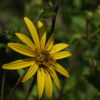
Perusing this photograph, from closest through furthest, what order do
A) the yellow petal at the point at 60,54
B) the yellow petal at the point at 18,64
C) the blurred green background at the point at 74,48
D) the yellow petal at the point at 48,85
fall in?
the yellow petal at the point at 18,64, the yellow petal at the point at 48,85, the yellow petal at the point at 60,54, the blurred green background at the point at 74,48

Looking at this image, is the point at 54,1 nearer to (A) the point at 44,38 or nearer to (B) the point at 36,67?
(A) the point at 44,38

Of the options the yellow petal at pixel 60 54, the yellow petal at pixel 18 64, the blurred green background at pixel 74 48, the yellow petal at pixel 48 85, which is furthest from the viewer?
the blurred green background at pixel 74 48

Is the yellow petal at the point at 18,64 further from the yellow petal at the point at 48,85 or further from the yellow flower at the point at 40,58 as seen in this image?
the yellow petal at the point at 48,85

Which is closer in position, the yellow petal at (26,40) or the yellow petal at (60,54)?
the yellow petal at (26,40)

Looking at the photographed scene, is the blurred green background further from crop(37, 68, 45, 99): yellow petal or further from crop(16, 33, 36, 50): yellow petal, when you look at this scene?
crop(37, 68, 45, 99): yellow petal

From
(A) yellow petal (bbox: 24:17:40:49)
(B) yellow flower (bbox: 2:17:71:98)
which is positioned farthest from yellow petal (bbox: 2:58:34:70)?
(A) yellow petal (bbox: 24:17:40:49)

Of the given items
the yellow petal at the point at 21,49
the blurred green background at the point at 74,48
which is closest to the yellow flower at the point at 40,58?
the yellow petal at the point at 21,49

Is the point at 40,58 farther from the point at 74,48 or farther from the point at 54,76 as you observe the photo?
the point at 74,48
